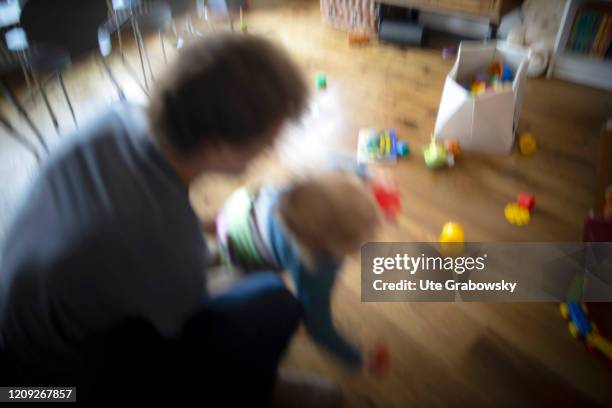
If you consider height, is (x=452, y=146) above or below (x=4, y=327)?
below

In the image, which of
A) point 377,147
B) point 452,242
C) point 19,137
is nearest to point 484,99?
point 377,147

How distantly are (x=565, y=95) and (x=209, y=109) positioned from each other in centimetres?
198

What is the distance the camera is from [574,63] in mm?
2105

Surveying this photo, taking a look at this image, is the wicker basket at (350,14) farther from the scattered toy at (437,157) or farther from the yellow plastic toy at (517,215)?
the yellow plastic toy at (517,215)

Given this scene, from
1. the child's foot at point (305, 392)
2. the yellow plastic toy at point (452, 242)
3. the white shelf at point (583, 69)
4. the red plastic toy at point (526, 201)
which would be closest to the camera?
the child's foot at point (305, 392)

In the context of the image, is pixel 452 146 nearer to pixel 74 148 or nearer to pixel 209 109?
pixel 209 109

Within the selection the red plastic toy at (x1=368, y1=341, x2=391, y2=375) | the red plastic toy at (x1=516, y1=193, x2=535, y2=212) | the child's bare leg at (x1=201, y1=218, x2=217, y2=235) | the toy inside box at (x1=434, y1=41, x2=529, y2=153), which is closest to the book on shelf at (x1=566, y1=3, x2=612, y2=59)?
the toy inside box at (x1=434, y1=41, x2=529, y2=153)

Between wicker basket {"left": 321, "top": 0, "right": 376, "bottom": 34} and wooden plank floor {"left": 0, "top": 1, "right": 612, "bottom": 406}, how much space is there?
0.47 ft

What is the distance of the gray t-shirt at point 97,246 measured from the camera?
0.62 m

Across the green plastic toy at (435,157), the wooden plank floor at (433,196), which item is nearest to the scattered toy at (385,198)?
the wooden plank floor at (433,196)

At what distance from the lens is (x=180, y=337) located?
79cm

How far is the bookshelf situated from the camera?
1.97 m

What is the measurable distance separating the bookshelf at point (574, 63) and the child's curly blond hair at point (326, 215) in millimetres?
1816

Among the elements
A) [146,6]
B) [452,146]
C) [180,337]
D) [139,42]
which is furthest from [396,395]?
[139,42]
